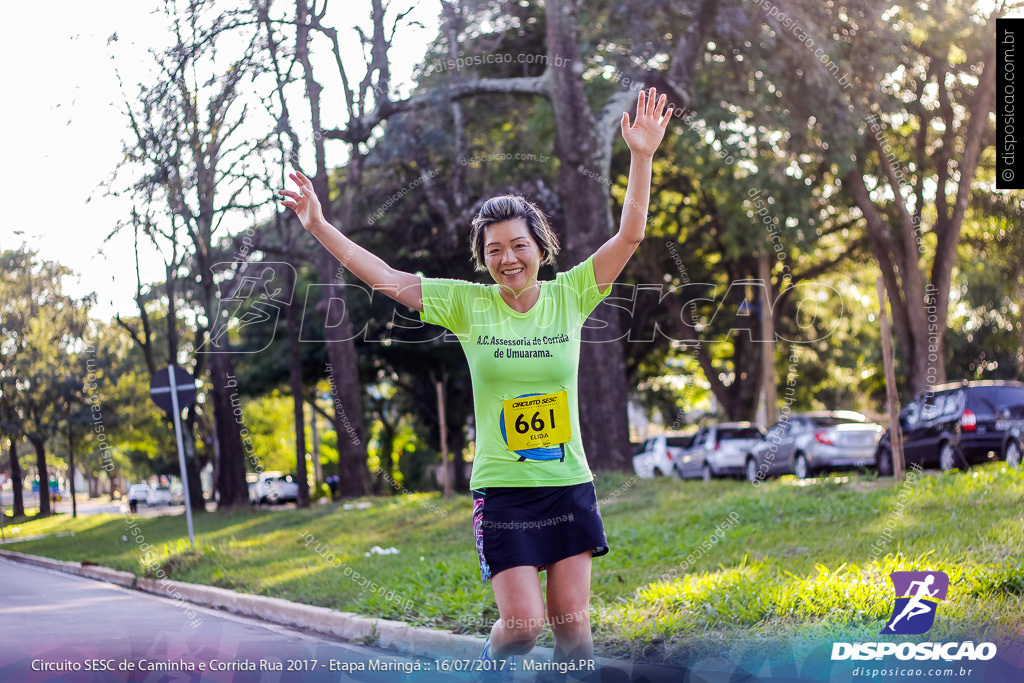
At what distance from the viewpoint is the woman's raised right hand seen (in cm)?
404

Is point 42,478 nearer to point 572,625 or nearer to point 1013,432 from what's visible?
point 1013,432

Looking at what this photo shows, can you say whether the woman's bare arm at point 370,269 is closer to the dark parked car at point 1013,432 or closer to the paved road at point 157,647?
the paved road at point 157,647

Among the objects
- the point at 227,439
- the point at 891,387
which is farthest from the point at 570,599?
the point at 227,439

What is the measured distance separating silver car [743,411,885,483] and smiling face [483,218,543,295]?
1620 cm

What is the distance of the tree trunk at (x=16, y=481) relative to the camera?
15297 mm

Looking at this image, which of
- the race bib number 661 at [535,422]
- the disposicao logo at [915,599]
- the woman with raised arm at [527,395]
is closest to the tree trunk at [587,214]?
the disposicao logo at [915,599]

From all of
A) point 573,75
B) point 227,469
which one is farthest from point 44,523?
point 573,75

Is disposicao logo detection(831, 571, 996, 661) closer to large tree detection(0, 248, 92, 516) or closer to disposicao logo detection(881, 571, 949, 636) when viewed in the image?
disposicao logo detection(881, 571, 949, 636)

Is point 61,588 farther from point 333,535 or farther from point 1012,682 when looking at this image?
point 1012,682

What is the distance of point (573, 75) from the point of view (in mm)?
15922

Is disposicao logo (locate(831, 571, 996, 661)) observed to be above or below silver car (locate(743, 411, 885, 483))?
above

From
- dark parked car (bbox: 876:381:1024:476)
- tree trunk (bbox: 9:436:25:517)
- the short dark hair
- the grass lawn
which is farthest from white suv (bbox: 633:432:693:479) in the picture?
the short dark hair

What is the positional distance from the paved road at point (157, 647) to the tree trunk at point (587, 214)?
7385mm

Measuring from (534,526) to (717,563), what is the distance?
14.0 ft
